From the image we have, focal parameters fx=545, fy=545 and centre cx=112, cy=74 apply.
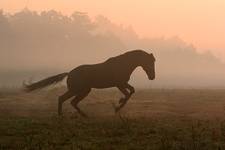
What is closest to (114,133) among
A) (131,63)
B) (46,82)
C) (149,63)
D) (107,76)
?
(107,76)

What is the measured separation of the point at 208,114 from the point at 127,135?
26.6ft

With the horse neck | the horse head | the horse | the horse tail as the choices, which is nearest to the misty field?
the horse

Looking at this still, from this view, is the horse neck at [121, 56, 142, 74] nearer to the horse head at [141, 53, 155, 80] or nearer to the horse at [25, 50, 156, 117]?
the horse at [25, 50, 156, 117]

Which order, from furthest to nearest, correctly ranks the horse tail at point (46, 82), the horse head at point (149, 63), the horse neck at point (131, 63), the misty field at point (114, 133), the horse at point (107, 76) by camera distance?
the horse tail at point (46, 82) < the horse head at point (149, 63) < the horse neck at point (131, 63) < the horse at point (107, 76) < the misty field at point (114, 133)

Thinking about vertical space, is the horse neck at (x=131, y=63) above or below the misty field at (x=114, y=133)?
above

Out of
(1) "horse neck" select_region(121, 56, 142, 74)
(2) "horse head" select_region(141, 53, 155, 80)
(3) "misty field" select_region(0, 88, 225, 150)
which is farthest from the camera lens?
(2) "horse head" select_region(141, 53, 155, 80)

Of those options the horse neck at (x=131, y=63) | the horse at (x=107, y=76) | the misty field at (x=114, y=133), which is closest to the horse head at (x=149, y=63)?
the horse at (x=107, y=76)

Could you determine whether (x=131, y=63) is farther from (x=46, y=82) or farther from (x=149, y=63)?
(x=46, y=82)

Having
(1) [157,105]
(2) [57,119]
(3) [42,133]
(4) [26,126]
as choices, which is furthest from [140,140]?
(1) [157,105]

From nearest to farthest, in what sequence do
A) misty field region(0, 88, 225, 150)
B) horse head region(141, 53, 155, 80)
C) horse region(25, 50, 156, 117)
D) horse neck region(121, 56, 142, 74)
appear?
misty field region(0, 88, 225, 150) → horse region(25, 50, 156, 117) → horse neck region(121, 56, 142, 74) → horse head region(141, 53, 155, 80)

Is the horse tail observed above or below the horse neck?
below

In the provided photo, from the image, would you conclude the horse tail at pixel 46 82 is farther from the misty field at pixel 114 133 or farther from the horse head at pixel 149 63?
the horse head at pixel 149 63

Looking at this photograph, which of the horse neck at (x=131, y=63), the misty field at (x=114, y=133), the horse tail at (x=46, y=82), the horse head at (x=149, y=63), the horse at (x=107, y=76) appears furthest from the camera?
the horse tail at (x=46, y=82)

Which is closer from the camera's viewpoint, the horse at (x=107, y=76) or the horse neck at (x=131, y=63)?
the horse at (x=107, y=76)
